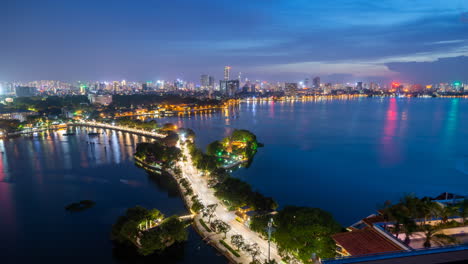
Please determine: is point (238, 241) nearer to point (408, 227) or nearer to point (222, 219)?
point (222, 219)

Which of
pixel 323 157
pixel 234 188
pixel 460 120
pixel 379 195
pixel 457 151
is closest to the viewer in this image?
pixel 234 188

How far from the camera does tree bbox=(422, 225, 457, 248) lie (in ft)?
15.3

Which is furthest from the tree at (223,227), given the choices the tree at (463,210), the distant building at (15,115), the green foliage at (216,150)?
the distant building at (15,115)

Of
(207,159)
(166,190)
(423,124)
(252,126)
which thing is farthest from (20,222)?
(423,124)

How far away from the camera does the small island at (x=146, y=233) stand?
6961 millimetres

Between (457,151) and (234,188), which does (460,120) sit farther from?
(234,188)

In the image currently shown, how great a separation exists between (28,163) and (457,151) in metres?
26.3

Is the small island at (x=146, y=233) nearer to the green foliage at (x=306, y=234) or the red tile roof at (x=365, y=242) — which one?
the green foliage at (x=306, y=234)

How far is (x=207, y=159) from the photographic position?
12.5 m

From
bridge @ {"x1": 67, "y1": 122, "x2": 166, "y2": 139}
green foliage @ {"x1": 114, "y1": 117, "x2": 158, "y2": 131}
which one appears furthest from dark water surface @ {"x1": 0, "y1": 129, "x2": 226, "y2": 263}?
green foliage @ {"x1": 114, "y1": 117, "x2": 158, "y2": 131}

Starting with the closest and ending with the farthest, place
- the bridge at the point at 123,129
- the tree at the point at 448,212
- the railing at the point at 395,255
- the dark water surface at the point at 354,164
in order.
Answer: the railing at the point at 395,255 < the tree at the point at 448,212 < the dark water surface at the point at 354,164 < the bridge at the point at 123,129

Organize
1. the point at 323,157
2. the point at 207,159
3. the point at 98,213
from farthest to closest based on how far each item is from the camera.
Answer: the point at 323,157 < the point at 207,159 < the point at 98,213

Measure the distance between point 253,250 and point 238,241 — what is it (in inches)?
16.1

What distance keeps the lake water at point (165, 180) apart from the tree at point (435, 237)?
4447mm
